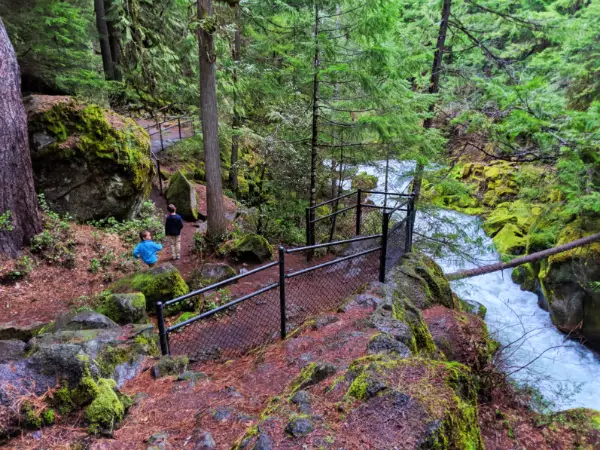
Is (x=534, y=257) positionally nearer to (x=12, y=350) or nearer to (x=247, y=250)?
(x=247, y=250)

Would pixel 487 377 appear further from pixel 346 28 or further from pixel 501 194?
pixel 501 194

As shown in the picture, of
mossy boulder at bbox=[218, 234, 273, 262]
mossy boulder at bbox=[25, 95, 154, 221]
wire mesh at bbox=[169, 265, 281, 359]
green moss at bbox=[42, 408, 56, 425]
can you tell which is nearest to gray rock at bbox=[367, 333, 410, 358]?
wire mesh at bbox=[169, 265, 281, 359]

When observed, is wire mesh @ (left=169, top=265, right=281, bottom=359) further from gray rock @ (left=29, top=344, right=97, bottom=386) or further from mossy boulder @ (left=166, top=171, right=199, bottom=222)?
mossy boulder @ (left=166, top=171, right=199, bottom=222)

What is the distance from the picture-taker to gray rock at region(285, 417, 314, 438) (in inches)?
88.6

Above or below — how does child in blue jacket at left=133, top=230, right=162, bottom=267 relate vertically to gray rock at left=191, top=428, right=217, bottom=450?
below

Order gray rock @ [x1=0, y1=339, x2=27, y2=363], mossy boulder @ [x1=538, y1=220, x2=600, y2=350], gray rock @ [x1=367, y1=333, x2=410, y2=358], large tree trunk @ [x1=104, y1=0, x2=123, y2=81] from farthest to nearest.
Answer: large tree trunk @ [x1=104, y1=0, x2=123, y2=81] → mossy boulder @ [x1=538, y1=220, x2=600, y2=350] → gray rock @ [x1=0, y1=339, x2=27, y2=363] → gray rock @ [x1=367, y1=333, x2=410, y2=358]

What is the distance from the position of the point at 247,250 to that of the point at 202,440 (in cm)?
709

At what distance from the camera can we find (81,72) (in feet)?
34.9

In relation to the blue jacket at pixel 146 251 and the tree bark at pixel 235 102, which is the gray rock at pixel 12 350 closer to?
the blue jacket at pixel 146 251

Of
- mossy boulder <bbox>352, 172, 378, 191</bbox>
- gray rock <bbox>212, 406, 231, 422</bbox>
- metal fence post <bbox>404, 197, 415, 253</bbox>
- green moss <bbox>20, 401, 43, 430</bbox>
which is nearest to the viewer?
green moss <bbox>20, 401, 43, 430</bbox>

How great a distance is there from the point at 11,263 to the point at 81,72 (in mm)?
6367

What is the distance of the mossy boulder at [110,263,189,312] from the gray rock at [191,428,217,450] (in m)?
4.26

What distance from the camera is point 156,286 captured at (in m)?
6.65

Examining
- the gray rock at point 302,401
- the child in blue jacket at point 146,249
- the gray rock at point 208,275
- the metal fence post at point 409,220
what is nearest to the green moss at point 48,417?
the gray rock at point 302,401
